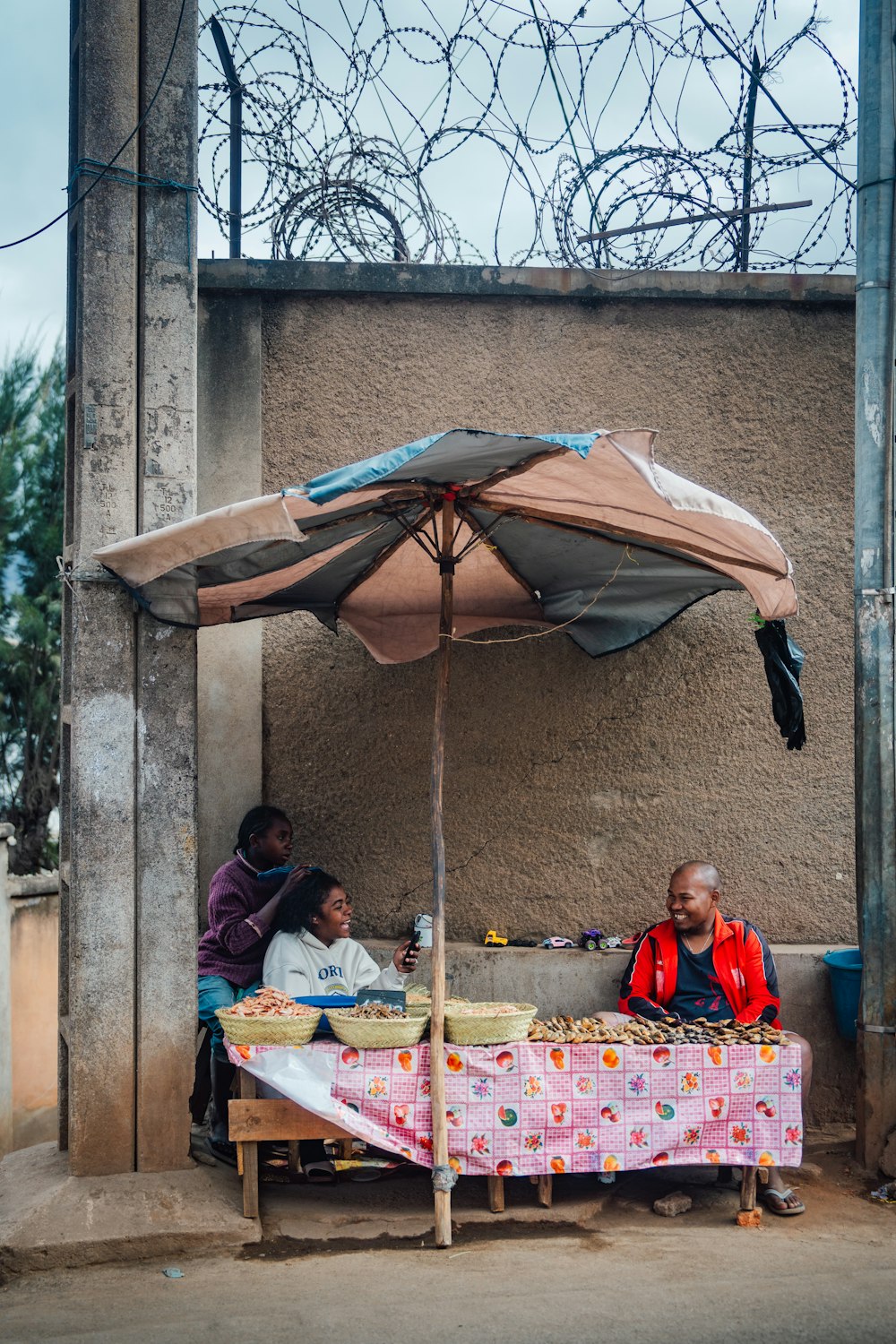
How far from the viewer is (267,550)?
181 inches

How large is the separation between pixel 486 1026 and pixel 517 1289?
2.84 ft

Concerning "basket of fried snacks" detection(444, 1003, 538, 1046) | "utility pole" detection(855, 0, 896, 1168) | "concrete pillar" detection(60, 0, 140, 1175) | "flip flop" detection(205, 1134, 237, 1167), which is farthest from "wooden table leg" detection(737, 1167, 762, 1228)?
"concrete pillar" detection(60, 0, 140, 1175)

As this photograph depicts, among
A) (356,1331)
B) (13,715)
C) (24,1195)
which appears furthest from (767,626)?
(13,715)

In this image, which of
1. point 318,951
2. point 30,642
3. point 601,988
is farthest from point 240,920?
point 30,642

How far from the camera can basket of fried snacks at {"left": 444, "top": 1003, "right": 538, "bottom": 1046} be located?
433 centimetres

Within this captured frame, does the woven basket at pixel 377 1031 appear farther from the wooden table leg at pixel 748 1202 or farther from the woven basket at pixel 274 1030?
the wooden table leg at pixel 748 1202

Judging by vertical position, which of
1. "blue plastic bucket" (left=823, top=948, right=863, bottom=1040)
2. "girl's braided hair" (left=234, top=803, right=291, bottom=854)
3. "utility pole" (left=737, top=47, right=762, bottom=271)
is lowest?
"blue plastic bucket" (left=823, top=948, right=863, bottom=1040)

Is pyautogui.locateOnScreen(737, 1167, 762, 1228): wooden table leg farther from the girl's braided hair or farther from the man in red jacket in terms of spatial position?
the girl's braided hair

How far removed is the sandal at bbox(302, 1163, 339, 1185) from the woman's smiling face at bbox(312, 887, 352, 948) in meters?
0.90

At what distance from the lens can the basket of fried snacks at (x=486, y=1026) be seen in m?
4.33

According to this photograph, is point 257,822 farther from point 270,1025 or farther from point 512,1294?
point 512,1294

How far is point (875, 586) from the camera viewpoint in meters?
5.04

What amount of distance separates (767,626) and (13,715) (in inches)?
318

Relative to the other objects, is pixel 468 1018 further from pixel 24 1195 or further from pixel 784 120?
pixel 784 120
